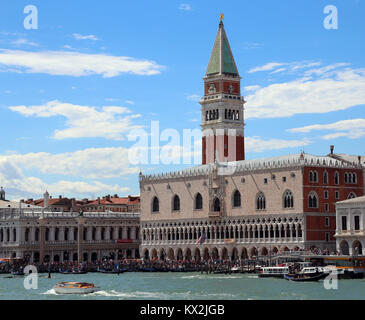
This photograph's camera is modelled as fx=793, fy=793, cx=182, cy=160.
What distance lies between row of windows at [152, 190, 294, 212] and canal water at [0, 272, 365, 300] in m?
15.3

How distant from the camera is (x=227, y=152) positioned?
120250mm

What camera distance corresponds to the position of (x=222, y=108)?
12006 centimetres

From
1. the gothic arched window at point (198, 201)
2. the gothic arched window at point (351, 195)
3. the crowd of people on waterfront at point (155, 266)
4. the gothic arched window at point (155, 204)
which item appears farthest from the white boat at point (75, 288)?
the gothic arched window at point (155, 204)

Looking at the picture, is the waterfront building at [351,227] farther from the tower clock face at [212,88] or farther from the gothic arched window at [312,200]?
the tower clock face at [212,88]

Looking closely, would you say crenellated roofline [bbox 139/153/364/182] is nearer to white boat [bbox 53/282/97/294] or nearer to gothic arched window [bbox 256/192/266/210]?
gothic arched window [bbox 256/192/266/210]

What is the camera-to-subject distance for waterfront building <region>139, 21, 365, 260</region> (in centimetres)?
9444

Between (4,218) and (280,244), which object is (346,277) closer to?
(280,244)

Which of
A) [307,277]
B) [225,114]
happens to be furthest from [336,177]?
[225,114]

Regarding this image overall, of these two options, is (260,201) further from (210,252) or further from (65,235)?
(65,235)

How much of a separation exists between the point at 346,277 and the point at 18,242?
183ft

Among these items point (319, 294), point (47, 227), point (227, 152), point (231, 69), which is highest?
point (231, 69)
